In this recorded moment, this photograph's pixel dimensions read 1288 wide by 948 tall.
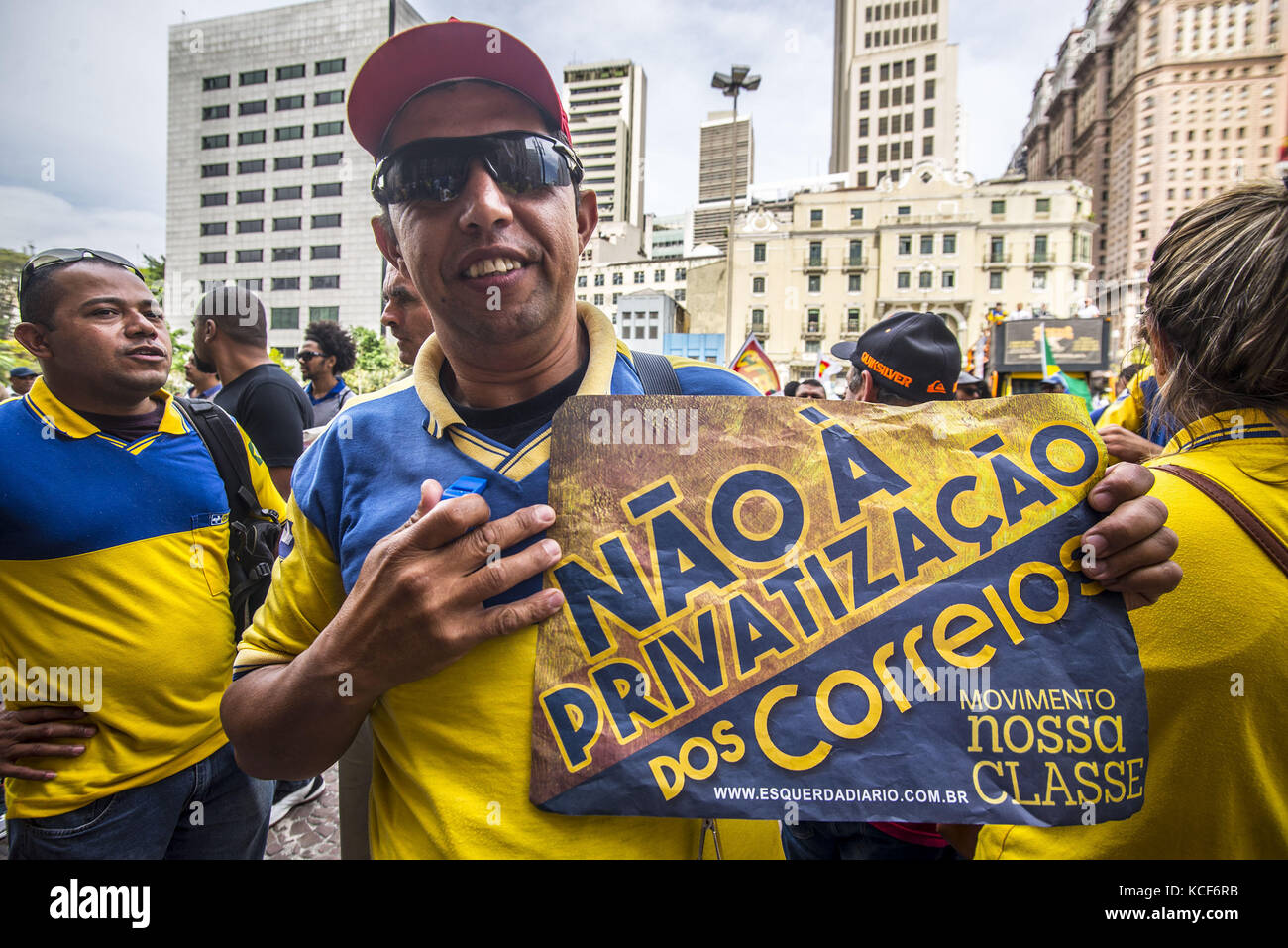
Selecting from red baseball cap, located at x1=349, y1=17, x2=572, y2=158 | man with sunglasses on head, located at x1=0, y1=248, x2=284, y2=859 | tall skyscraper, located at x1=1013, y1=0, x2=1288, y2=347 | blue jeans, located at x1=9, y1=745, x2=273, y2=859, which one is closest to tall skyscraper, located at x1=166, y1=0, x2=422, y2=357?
tall skyscraper, located at x1=1013, y1=0, x2=1288, y2=347

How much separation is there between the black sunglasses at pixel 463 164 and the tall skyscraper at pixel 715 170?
334 feet

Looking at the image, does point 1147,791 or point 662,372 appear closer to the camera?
point 1147,791

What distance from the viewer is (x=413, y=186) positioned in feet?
3.89

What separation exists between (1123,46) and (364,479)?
74.6 m

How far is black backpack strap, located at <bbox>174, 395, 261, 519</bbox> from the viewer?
2.33 metres

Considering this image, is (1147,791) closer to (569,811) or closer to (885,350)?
(569,811)

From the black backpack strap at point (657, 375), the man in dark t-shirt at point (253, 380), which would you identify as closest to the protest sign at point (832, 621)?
the black backpack strap at point (657, 375)

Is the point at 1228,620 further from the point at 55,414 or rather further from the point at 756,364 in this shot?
the point at 756,364

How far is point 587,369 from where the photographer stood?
4.23ft

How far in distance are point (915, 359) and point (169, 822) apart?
355 centimetres

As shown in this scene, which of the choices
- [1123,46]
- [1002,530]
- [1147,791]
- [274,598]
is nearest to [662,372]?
[1002,530]

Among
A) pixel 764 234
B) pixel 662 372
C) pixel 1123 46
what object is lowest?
pixel 662 372

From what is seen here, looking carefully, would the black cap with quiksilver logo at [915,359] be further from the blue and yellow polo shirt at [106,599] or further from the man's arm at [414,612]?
the blue and yellow polo shirt at [106,599]

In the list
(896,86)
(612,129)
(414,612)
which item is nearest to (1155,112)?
(612,129)
